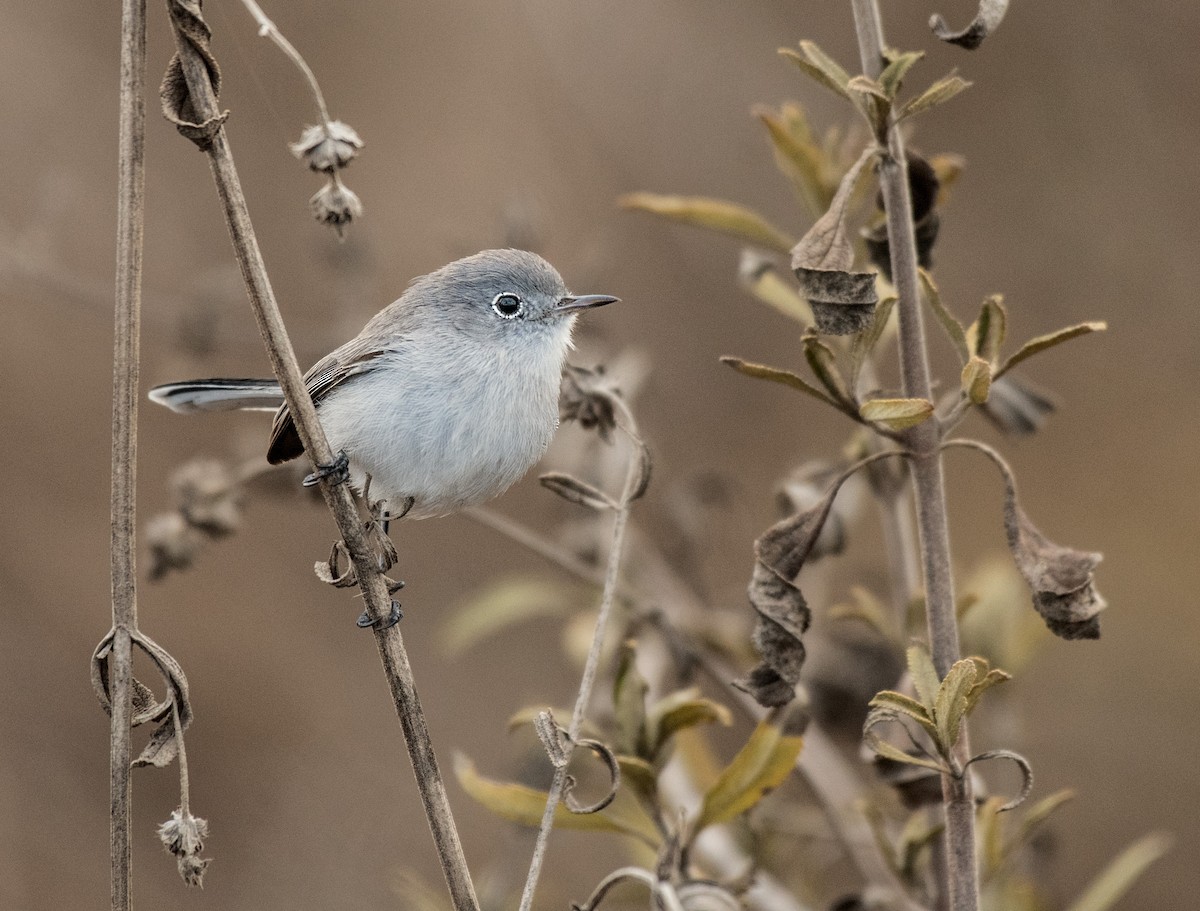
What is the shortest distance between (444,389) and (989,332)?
1172mm

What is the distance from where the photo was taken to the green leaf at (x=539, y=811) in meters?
1.73

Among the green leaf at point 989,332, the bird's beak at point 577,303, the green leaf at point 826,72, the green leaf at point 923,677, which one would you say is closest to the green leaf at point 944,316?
the green leaf at point 989,332

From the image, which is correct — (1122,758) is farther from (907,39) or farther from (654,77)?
(654,77)

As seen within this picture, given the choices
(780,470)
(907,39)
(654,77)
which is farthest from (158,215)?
(907,39)

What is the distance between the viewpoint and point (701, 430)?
4766 mm

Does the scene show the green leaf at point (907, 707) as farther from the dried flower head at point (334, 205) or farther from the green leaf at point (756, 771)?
the dried flower head at point (334, 205)

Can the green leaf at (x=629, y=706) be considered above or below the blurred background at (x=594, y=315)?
below

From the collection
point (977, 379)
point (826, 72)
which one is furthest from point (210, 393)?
point (977, 379)

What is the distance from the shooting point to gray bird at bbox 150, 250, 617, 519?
7.78 feet

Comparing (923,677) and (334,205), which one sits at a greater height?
(334,205)

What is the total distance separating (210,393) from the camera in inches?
103

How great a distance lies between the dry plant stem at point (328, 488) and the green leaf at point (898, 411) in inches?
24.1

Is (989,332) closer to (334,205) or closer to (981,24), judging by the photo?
(981,24)

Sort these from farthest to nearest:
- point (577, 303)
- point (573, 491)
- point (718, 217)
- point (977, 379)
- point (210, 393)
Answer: point (577, 303) → point (210, 393) → point (718, 217) → point (573, 491) → point (977, 379)
